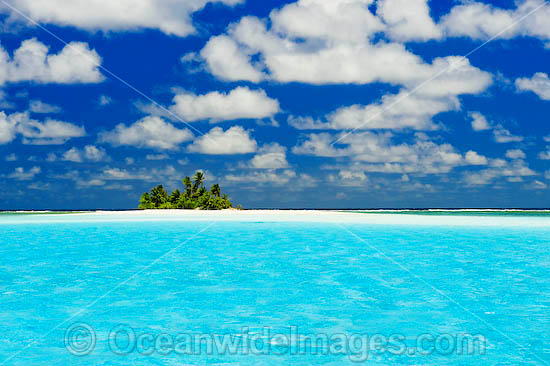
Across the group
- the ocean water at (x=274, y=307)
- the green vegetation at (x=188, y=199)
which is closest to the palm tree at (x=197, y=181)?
the green vegetation at (x=188, y=199)

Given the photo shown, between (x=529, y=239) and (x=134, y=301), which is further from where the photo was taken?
(x=529, y=239)

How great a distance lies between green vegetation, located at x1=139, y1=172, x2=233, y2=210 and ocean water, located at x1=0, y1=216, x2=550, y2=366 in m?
34.6

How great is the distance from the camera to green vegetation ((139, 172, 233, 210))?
51188 millimetres

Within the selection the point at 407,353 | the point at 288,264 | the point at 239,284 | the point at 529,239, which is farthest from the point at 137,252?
the point at 529,239

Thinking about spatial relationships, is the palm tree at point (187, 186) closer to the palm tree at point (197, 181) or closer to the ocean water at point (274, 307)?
the palm tree at point (197, 181)

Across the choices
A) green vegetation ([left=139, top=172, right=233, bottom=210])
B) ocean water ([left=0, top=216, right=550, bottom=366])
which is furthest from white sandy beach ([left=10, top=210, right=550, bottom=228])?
ocean water ([left=0, top=216, right=550, bottom=366])

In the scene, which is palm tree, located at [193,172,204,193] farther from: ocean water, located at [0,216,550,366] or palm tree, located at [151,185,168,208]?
ocean water, located at [0,216,550,366]

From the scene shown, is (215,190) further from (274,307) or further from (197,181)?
(274,307)

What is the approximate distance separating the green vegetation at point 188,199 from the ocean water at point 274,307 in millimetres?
34603

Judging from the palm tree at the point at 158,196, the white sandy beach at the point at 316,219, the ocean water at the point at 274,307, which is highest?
the palm tree at the point at 158,196

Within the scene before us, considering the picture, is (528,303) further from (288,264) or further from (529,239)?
(529,239)

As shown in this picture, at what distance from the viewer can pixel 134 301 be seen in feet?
30.2

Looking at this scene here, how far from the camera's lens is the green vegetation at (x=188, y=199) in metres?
51.2

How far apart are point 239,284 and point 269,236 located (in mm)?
11505
